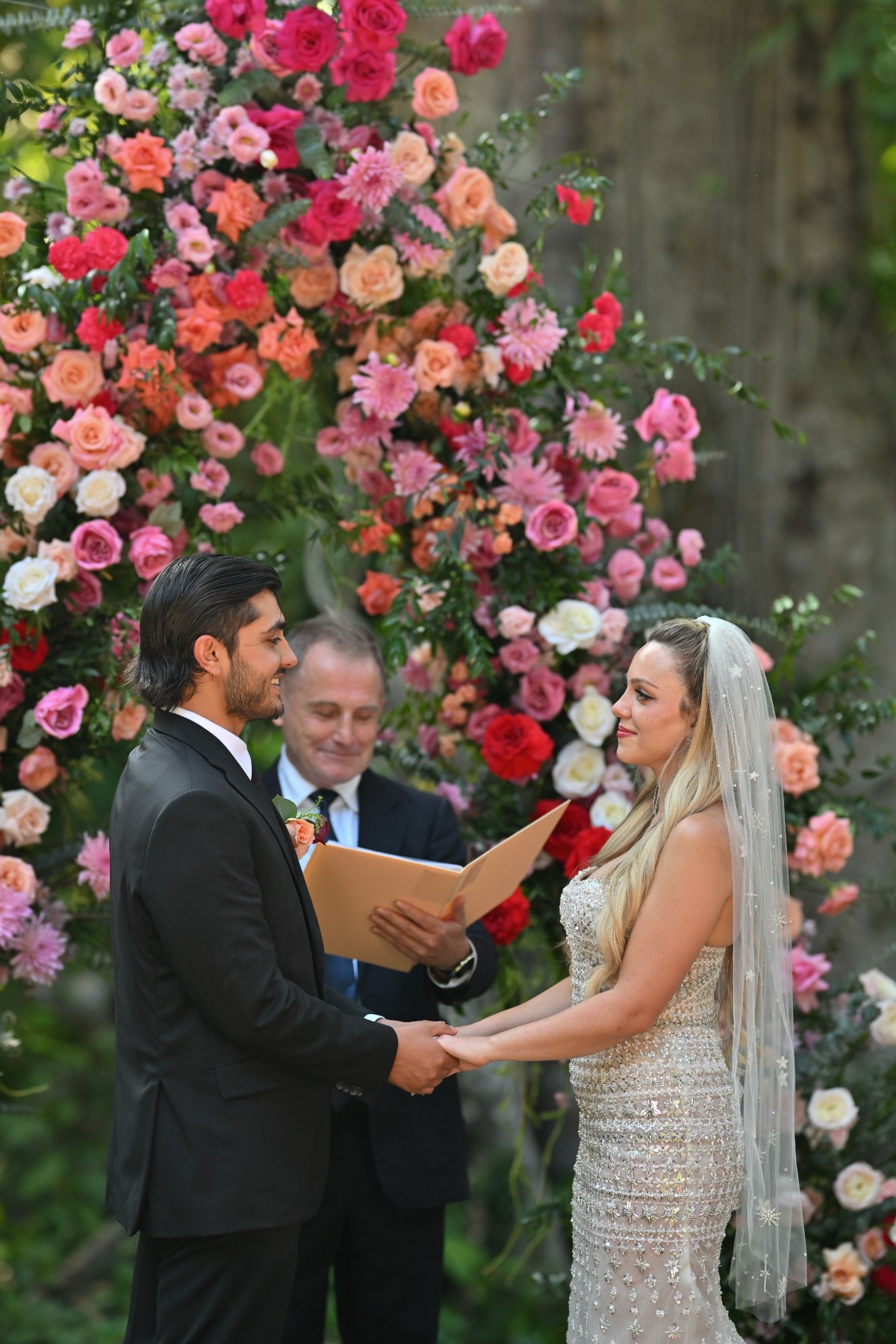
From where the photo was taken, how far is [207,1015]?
228 cm

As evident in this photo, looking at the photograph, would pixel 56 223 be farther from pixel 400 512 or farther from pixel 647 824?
pixel 647 824

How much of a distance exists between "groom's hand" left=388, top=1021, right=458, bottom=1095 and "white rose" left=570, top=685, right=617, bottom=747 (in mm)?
1032

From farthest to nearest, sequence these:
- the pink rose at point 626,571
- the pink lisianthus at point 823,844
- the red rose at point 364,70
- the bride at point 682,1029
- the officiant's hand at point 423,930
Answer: the pink rose at point 626,571 → the pink lisianthus at point 823,844 → the red rose at point 364,70 → the officiant's hand at point 423,930 → the bride at point 682,1029

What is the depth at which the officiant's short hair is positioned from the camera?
3.30 metres

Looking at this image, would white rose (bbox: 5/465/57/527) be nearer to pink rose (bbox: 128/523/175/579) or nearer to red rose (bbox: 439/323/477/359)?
pink rose (bbox: 128/523/175/579)

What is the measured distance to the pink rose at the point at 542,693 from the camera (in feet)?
11.5

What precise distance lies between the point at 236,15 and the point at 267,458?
110 centimetres

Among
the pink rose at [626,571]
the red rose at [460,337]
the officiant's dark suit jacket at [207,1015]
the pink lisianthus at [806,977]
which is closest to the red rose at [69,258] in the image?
the red rose at [460,337]

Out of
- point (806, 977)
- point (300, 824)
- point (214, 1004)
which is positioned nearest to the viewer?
point (214, 1004)

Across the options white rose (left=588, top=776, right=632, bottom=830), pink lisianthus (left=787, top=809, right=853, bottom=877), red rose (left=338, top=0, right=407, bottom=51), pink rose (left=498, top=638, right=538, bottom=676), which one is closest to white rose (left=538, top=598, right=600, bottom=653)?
pink rose (left=498, top=638, right=538, bottom=676)

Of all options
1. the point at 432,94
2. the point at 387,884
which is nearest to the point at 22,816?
the point at 387,884

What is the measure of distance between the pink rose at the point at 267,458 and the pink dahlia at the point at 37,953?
1.34 metres

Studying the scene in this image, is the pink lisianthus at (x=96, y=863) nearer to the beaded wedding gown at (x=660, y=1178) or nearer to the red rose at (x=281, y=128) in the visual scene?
the beaded wedding gown at (x=660, y=1178)

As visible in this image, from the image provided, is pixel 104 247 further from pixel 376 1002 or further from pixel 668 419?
pixel 376 1002
